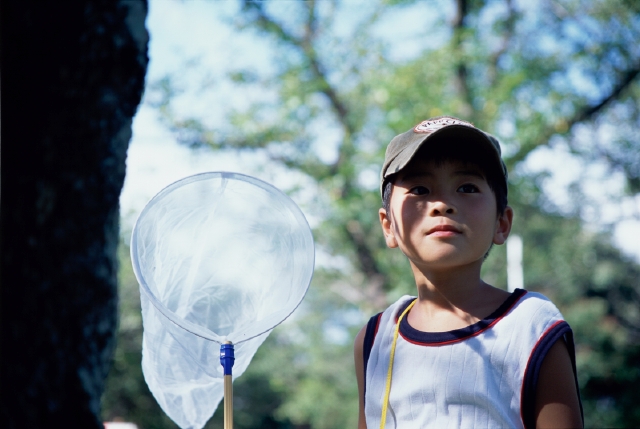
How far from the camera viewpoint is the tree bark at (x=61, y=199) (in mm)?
1368

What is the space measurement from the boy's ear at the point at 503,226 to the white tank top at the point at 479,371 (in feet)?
0.47

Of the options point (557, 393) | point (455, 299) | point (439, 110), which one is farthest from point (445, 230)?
point (439, 110)

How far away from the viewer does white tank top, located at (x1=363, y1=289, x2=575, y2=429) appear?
4.69ft

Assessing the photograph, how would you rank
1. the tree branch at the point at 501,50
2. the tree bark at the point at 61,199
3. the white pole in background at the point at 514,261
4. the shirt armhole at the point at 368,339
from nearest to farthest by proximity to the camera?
1. the tree bark at the point at 61,199
2. the shirt armhole at the point at 368,339
3. the tree branch at the point at 501,50
4. the white pole in background at the point at 514,261

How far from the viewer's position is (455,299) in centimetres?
161

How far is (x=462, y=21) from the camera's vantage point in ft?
31.7

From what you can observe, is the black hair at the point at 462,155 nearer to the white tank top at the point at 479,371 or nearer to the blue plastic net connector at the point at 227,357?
the white tank top at the point at 479,371

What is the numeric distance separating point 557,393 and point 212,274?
87cm

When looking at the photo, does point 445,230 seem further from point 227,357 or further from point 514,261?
point 514,261

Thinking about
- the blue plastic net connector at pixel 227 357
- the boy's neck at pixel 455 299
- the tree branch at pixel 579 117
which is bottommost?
the blue plastic net connector at pixel 227 357

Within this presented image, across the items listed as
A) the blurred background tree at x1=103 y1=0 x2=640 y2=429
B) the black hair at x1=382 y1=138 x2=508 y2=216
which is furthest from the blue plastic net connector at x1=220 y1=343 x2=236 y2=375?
the blurred background tree at x1=103 y1=0 x2=640 y2=429

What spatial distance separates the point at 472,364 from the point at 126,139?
35.0 inches

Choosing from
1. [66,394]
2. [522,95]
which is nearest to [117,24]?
[66,394]

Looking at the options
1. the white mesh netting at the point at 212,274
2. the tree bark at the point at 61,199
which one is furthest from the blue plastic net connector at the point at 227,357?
the tree bark at the point at 61,199
